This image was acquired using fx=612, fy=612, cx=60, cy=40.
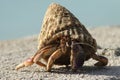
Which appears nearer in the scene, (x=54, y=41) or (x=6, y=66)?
(x=54, y=41)

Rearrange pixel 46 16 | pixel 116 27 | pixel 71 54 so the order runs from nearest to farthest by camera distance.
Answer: pixel 71 54 → pixel 46 16 → pixel 116 27

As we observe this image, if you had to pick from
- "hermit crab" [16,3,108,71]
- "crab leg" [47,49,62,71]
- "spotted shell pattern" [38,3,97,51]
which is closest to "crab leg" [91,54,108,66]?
"hermit crab" [16,3,108,71]

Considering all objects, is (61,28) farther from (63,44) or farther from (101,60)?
(101,60)

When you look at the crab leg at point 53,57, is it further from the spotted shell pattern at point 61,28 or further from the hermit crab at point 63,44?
the spotted shell pattern at point 61,28

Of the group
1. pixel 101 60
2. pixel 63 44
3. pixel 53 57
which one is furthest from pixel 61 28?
pixel 101 60

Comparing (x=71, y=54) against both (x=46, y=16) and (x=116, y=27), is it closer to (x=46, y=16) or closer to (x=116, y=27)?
(x=46, y=16)

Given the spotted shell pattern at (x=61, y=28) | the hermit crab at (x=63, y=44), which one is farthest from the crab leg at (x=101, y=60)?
the spotted shell pattern at (x=61, y=28)

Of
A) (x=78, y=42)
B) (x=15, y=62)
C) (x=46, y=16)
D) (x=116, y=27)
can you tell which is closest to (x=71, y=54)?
(x=78, y=42)

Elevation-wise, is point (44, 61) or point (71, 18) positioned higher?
point (71, 18)
